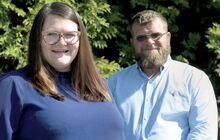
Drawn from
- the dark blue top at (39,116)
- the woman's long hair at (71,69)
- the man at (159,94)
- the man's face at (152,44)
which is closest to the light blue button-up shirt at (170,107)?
the man at (159,94)

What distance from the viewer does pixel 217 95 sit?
4.39m

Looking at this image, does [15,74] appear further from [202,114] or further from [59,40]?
[202,114]

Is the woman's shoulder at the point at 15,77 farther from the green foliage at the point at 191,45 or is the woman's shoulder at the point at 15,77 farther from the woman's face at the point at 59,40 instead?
the green foliage at the point at 191,45

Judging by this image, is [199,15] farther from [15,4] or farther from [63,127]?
[63,127]

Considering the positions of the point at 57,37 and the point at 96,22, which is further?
the point at 96,22

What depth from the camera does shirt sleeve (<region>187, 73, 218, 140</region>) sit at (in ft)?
10.1

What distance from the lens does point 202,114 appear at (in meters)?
3.10

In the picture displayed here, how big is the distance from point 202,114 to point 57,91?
3.64 feet

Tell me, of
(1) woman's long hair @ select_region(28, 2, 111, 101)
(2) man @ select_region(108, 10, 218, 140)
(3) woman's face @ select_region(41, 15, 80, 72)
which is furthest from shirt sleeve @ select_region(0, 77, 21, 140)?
(2) man @ select_region(108, 10, 218, 140)

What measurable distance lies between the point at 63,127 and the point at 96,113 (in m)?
0.22

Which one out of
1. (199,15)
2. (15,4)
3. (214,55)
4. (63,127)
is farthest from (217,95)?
(63,127)

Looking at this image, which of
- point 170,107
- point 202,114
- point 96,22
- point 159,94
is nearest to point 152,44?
point 159,94

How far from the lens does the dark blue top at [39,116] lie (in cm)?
226

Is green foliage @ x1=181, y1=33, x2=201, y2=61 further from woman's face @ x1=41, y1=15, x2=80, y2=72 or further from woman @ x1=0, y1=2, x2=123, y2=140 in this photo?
woman's face @ x1=41, y1=15, x2=80, y2=72
